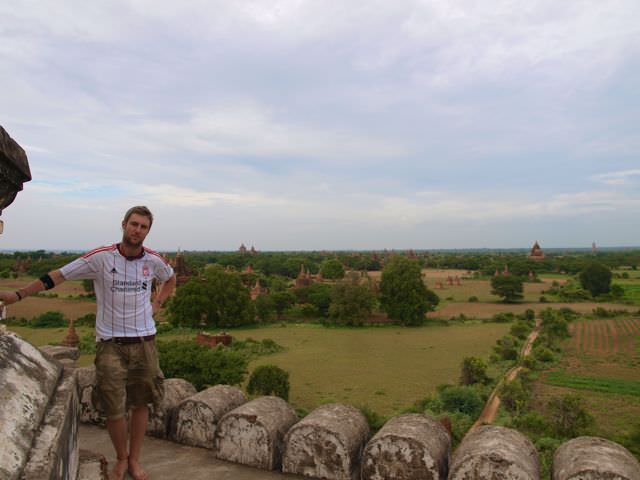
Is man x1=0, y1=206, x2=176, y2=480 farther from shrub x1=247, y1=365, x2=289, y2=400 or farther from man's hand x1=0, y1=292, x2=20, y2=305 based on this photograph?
shrub x1=247, y1=365, x2=289, y2=400

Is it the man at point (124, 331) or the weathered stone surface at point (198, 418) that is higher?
the man at point (124, 331)

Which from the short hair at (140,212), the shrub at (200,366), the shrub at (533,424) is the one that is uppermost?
the short hair at (140,212)

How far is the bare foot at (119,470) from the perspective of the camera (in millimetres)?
2409

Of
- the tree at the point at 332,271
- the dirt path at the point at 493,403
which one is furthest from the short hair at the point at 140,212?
the tree at the point at 332,271

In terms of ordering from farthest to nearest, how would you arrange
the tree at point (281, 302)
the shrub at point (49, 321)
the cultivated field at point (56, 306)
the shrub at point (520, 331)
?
the tree at point (281, 302)
the cultivated field at point (56, 306)
the shrub at point (49, 321)
the shrub at point (520, 331)

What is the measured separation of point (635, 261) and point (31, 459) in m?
119

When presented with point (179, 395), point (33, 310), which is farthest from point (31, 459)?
point (33, 310)

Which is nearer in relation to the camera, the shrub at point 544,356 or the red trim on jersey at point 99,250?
the red trim on jersey at point 99,250

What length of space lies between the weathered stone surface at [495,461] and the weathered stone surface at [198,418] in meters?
1.51

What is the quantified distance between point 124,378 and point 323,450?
45.3 inches

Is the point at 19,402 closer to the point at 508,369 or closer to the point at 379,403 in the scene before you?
the point at 379,403

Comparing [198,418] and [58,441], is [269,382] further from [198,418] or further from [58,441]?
[58,441]

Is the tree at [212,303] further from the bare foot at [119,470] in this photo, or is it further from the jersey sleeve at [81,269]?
the jersey sleeve at [81,269]

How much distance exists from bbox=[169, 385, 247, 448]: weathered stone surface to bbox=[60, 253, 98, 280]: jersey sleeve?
1.13 meters
